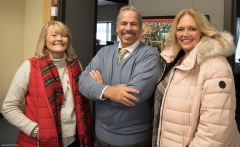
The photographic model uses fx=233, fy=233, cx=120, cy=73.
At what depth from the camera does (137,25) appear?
5.26 ft

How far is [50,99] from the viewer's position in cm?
154

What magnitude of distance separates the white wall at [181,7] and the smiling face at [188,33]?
2.41 ft

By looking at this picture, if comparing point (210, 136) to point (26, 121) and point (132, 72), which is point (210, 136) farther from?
point (26, 121)

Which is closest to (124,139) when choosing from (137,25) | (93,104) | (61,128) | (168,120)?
(168,120)

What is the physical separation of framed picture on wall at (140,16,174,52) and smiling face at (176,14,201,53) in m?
0.80

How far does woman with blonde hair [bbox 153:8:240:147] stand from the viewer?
114cm

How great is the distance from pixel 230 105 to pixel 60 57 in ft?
3.81

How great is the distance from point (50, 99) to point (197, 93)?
0.93 m

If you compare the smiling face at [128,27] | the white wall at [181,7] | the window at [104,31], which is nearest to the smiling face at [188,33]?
the smiling face at [128,27]

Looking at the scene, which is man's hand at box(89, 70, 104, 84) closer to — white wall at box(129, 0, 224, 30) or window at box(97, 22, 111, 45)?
white wall at box(129, 0, 224, 30)

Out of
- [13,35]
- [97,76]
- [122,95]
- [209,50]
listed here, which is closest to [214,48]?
[209,50]

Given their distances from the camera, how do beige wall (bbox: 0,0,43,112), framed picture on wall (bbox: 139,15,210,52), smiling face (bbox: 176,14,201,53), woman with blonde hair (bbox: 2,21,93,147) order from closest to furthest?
smiling face (bbox: 176,14,201,53) → woman with blonde hair (bbox: 2,21,93,147) → framed picture on wall (bbox: 139,15,210,52) → beige wall (bbox: 0,0,43,112)

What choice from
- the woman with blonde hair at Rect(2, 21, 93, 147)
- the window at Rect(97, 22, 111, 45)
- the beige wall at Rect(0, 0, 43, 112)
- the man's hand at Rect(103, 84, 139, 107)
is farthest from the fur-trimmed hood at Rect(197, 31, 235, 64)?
the window at Rect(97, 22, 111, 45)

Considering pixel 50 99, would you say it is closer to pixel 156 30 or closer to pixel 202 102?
pixel 202 102
